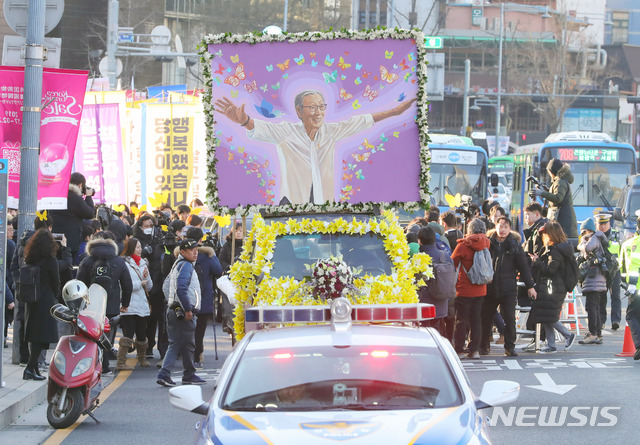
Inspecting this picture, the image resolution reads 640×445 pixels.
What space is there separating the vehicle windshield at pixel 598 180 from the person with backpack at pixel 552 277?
1973cm

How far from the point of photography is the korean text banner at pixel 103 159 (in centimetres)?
2736

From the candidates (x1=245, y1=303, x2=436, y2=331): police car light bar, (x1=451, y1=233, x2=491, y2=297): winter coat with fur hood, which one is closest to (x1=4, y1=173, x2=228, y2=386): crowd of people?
(x1=451, y1=233, x2=491, y2=297): winter coat with fur hood

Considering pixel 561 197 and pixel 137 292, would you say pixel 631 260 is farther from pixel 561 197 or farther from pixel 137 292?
pixel 137 292

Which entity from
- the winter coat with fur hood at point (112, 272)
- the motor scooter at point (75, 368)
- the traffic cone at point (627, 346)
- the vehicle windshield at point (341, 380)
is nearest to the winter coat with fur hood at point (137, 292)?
the winter coat with fur hood at point (112, 272)

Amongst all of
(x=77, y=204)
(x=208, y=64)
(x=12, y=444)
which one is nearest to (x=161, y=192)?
(x=77, y=204)

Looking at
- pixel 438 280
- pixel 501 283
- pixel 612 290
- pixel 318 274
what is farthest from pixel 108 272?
pixel 612 290

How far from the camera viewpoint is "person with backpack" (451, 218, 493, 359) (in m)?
14.9

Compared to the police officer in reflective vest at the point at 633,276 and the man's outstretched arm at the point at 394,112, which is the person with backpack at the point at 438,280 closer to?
the man's outstretched arm at the point at 394,112

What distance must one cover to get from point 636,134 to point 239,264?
81781 mm

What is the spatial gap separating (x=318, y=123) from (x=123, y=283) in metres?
2.91

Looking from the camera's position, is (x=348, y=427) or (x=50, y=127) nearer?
(x=348, y=427)

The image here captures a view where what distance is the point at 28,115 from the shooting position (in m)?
13.6

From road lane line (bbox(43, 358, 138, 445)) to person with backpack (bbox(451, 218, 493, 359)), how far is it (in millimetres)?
4233

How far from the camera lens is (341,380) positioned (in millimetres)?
6273
